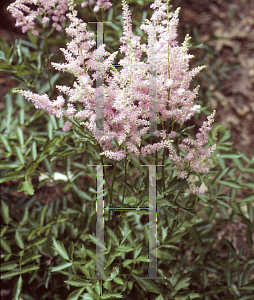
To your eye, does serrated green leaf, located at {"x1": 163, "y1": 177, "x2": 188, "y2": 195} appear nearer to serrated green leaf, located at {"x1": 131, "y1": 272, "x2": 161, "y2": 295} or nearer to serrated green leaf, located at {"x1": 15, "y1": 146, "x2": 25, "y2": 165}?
serrated green leaf, located at {"x1": 131, "y1": 272, "x2": 161, "y2": 295}

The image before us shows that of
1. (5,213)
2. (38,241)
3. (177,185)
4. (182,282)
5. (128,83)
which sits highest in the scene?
(128,83)

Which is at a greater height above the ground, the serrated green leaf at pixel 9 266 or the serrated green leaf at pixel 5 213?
the serrated green leaf at pixel 5 213

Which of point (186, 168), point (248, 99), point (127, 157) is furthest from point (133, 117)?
point (248, 99)

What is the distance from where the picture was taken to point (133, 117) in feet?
3.12

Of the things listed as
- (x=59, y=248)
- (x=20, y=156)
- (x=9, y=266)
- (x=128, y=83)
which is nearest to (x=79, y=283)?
(x=59, y=248)

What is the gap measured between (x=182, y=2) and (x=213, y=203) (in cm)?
229

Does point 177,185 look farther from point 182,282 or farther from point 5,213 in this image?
point 5,213

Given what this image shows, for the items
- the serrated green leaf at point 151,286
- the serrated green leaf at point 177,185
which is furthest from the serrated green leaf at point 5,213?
the serrated green leaf at point 177,185

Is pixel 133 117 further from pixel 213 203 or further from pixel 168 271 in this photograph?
pixel 168 271

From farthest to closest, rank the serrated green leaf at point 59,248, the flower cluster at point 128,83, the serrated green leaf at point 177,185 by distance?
the serrated green leaf at point 59,248 < the serrated green leaf at point 177,185 < the flower cluster at point 128,83

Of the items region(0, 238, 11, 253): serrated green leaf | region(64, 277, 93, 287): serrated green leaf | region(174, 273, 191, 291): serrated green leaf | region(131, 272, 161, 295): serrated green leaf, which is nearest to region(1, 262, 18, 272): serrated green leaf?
region(0, 238, 11, 253): serrated green leaf

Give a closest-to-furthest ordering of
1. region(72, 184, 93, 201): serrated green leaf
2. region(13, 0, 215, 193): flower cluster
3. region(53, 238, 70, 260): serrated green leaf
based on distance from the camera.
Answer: region(13, 0, 215, 193): flower cluster → region(53, 238, 70, 260): serrated green leaf → region(72, 184, 93, 201): serrated green leaf

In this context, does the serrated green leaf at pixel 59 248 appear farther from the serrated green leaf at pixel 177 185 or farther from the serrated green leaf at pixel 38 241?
the serrated green leaf at pixel 177 185

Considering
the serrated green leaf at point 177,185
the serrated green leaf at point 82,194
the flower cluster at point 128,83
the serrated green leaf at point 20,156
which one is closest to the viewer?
the flower cluster at point 128,83
